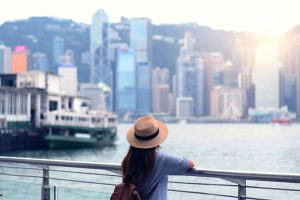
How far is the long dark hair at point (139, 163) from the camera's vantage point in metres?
3.53

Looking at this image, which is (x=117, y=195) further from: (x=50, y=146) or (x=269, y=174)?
(x=50, y=146)

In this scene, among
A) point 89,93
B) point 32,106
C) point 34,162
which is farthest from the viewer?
point 89,93

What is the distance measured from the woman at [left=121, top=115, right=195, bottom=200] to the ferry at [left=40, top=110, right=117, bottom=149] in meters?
54.2

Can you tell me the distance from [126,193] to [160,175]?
298 millimetres

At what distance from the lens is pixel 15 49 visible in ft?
643

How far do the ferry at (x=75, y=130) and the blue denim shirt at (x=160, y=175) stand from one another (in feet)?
178

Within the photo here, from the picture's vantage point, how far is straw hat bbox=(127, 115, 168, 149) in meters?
3.51

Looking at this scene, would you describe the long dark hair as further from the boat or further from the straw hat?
the boat

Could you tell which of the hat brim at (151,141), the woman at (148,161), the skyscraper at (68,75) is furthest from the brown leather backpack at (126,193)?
the skyscraper at (68,75)

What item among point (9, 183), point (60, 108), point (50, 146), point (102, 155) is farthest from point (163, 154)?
point (60, 108)

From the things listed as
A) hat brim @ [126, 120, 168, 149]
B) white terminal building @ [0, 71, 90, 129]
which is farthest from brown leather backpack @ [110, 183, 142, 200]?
white terminal building @ [0, 71, 90, 129]

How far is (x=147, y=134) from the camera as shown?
3531 millimetres

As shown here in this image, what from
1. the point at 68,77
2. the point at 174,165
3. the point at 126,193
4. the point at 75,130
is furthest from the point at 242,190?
the point at 68,77

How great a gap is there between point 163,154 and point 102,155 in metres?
49.4
